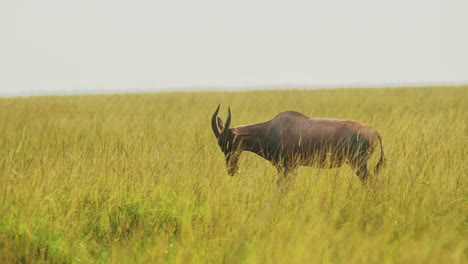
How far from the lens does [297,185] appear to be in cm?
575

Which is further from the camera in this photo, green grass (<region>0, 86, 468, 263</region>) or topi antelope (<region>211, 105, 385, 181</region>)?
topi antelope (<region>211, 105, 385, 181</region>)

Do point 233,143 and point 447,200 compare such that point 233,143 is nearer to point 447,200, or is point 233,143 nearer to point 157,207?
point 157,207

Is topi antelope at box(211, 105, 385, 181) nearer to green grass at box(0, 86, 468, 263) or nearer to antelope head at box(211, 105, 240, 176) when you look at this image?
antelope head at box(211, 105, 240, 176)

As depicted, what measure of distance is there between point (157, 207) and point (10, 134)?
23.3ft

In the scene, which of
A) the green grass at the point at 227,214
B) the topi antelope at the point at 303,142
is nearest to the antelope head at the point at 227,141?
the topi antelope at the point at 303,142

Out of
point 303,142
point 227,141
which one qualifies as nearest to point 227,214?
point 303,142

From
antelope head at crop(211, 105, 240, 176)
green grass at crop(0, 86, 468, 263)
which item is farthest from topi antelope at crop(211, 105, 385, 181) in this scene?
green grass at crop(0, 86, 468, 263)

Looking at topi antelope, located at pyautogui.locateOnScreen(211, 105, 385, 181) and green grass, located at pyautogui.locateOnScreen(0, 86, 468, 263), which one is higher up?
topi antelope, located at pyautogui.locateOnScreen(211, 105, 385, 181)

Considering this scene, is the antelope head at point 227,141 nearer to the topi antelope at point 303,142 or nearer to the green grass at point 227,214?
the topi antelope at point 303,142

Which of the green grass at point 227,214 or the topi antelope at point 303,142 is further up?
the topi antelope at point 303,142

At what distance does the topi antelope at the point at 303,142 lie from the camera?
6.80m

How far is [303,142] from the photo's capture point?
7.14 m

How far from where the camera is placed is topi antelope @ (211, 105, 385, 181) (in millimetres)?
6797

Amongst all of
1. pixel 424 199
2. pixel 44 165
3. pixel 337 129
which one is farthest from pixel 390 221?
pixel 44 165
